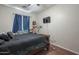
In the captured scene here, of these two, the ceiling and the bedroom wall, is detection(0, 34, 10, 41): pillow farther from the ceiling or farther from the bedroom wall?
the ceiling

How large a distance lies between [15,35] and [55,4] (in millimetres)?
752

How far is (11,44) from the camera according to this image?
977 millimetres

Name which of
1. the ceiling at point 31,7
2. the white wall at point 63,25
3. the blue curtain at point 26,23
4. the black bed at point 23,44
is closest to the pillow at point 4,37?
the black bed at point 23,44

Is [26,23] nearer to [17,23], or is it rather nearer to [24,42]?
[17,23]

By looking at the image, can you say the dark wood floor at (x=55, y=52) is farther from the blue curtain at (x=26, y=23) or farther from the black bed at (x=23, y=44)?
the blue curtain at (x=26, y=23)

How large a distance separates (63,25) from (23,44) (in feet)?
2.26

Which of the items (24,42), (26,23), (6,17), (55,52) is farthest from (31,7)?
(55,52)

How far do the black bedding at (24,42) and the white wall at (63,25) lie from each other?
0.15 m

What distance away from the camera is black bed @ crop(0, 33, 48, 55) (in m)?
0.97

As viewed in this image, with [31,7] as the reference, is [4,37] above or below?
below

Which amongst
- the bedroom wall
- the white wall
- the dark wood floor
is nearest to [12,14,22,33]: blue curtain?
the bedroom wall

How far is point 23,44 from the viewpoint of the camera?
42.2 inches

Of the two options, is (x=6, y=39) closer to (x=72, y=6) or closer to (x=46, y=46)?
(x=46, y=46)
